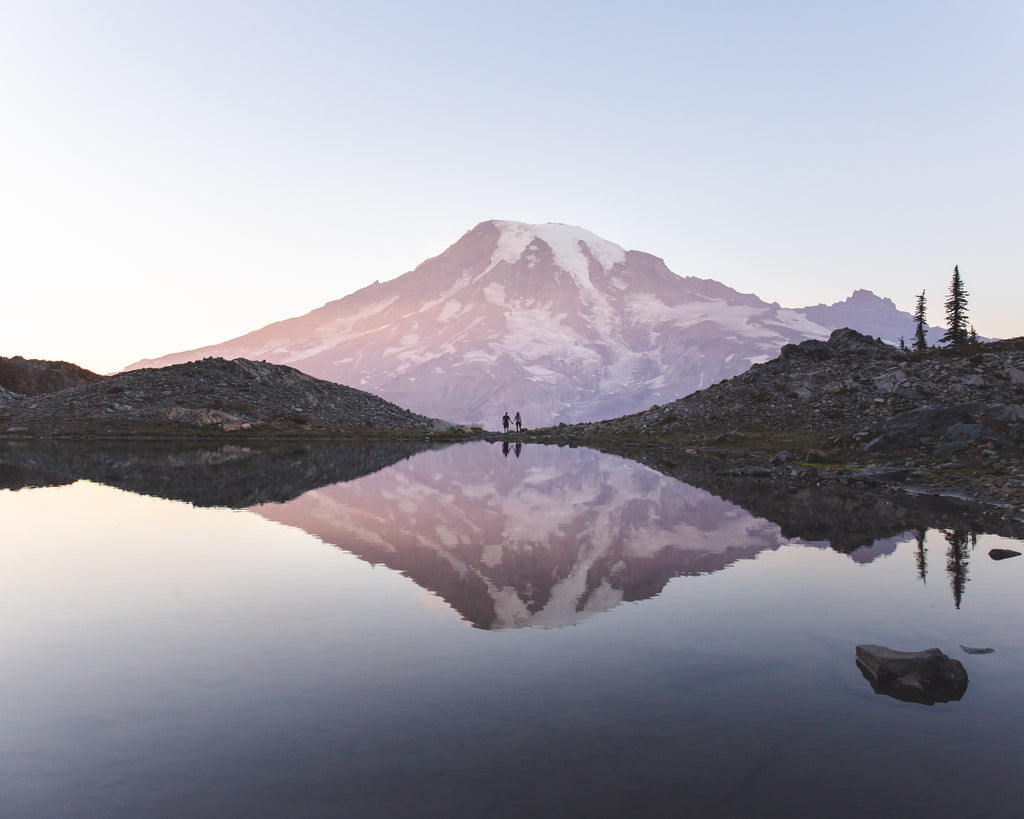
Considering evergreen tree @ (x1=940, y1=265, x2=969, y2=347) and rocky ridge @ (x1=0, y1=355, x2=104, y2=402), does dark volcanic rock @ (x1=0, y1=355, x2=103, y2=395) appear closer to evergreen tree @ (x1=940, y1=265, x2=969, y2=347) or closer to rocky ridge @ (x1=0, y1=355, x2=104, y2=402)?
rocky ridge @ (x1=0, y1=355, x2=104, y2=402)

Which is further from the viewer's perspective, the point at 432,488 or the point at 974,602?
the point at 432,488

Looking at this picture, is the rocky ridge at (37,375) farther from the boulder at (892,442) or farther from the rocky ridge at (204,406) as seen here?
the boulder at (892,442)

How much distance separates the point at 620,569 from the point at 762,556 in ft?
17.6

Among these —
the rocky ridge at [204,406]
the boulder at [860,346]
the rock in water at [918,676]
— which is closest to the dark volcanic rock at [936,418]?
the boulder at [860,346]

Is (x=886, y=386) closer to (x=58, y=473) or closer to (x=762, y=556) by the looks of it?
(x=762, y=556)

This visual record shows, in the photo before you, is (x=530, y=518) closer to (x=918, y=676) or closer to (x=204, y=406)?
(x=918, y=676)

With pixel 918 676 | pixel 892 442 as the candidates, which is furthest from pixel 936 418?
pixel 918 676

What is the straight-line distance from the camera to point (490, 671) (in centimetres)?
1108

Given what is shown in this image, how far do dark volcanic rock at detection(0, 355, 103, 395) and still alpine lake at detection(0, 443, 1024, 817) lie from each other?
12906 centimetres

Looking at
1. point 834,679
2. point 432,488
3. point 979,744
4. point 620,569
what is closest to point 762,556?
point 620,569

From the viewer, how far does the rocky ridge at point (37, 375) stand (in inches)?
5113

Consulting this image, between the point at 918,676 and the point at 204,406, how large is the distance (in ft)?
307

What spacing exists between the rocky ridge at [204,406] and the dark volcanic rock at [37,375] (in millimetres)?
29621

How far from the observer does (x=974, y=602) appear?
15.9 m
